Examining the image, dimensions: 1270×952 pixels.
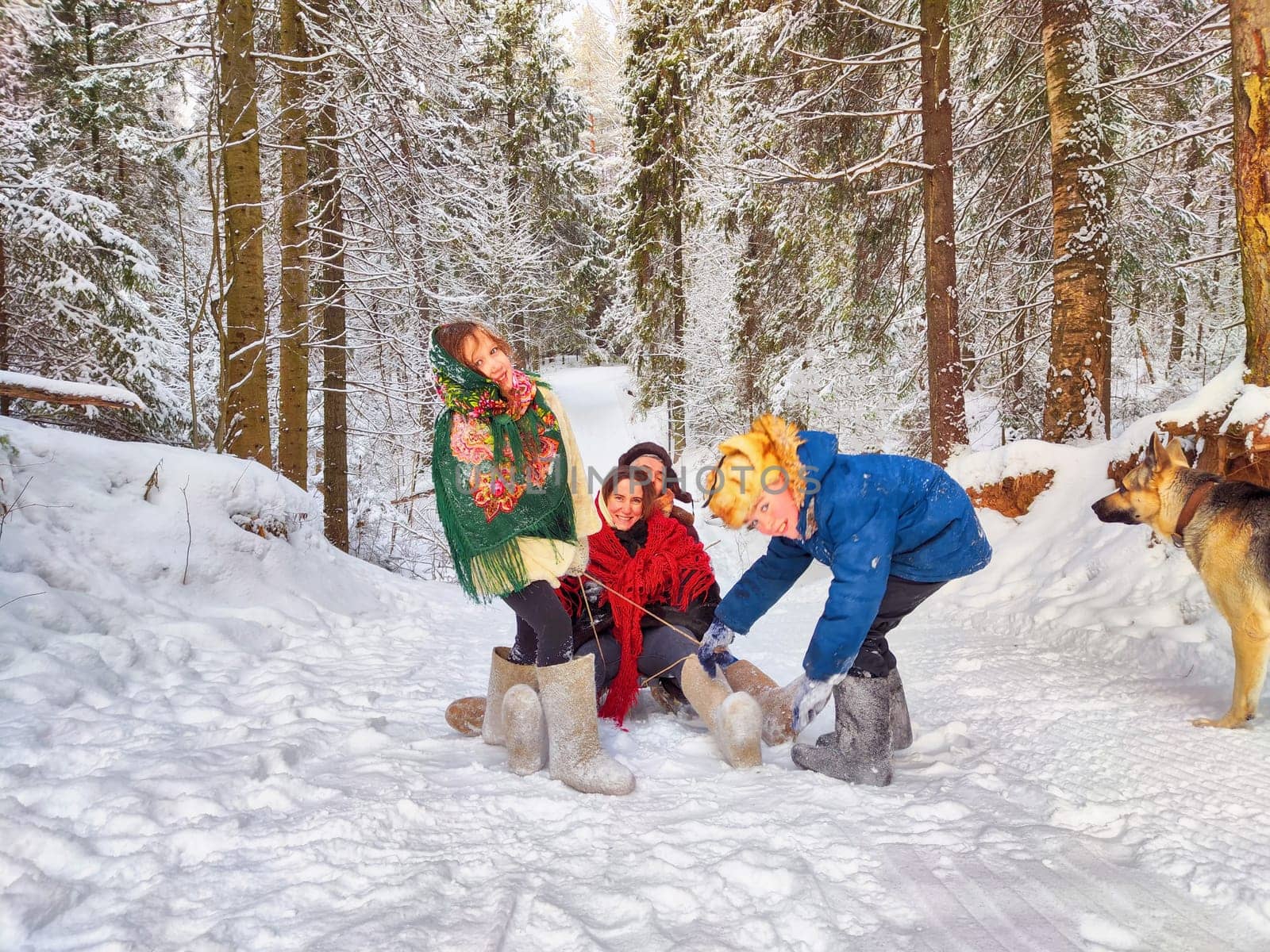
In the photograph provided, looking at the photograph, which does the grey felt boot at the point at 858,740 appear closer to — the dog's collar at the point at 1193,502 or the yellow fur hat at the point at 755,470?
the yellow fur hat at the point at 755,470

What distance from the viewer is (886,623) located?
2605mm

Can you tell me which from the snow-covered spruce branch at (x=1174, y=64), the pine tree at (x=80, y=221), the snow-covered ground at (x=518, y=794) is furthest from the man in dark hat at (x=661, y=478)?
the pine tree at (x=80, y=221)

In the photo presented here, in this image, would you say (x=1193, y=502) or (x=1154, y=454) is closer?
(x=1193, y=502)

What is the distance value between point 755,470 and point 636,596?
1102 mm

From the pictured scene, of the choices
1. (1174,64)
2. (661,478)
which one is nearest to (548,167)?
(1174,64)

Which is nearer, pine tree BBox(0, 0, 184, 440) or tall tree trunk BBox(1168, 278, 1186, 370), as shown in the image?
pine tree BBox(0, 0, 184, 440)

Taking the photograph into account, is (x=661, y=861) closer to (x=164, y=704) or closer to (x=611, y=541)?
(x=611, y=541)

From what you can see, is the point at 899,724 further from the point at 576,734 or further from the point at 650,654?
the point at 576,734

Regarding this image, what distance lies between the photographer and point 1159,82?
6430 mm

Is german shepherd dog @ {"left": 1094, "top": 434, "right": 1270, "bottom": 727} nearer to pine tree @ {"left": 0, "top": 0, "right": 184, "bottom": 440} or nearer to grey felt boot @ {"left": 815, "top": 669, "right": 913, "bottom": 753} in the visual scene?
grey felt boot @ {"left": 815, "top": 669, "right": 913, "bottom": 753}

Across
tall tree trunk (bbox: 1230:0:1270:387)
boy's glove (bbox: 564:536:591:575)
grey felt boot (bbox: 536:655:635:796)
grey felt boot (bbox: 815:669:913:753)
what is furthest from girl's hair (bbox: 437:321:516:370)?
tall tree trunk (bbox: 1230:0:1270:387)

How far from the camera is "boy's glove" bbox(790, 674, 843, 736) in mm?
2338

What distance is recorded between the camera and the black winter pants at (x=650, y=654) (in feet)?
10.1

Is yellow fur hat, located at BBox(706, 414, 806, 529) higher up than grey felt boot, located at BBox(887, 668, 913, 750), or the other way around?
yellow fur hat, located at BBox(706, 414, 806, 529)
